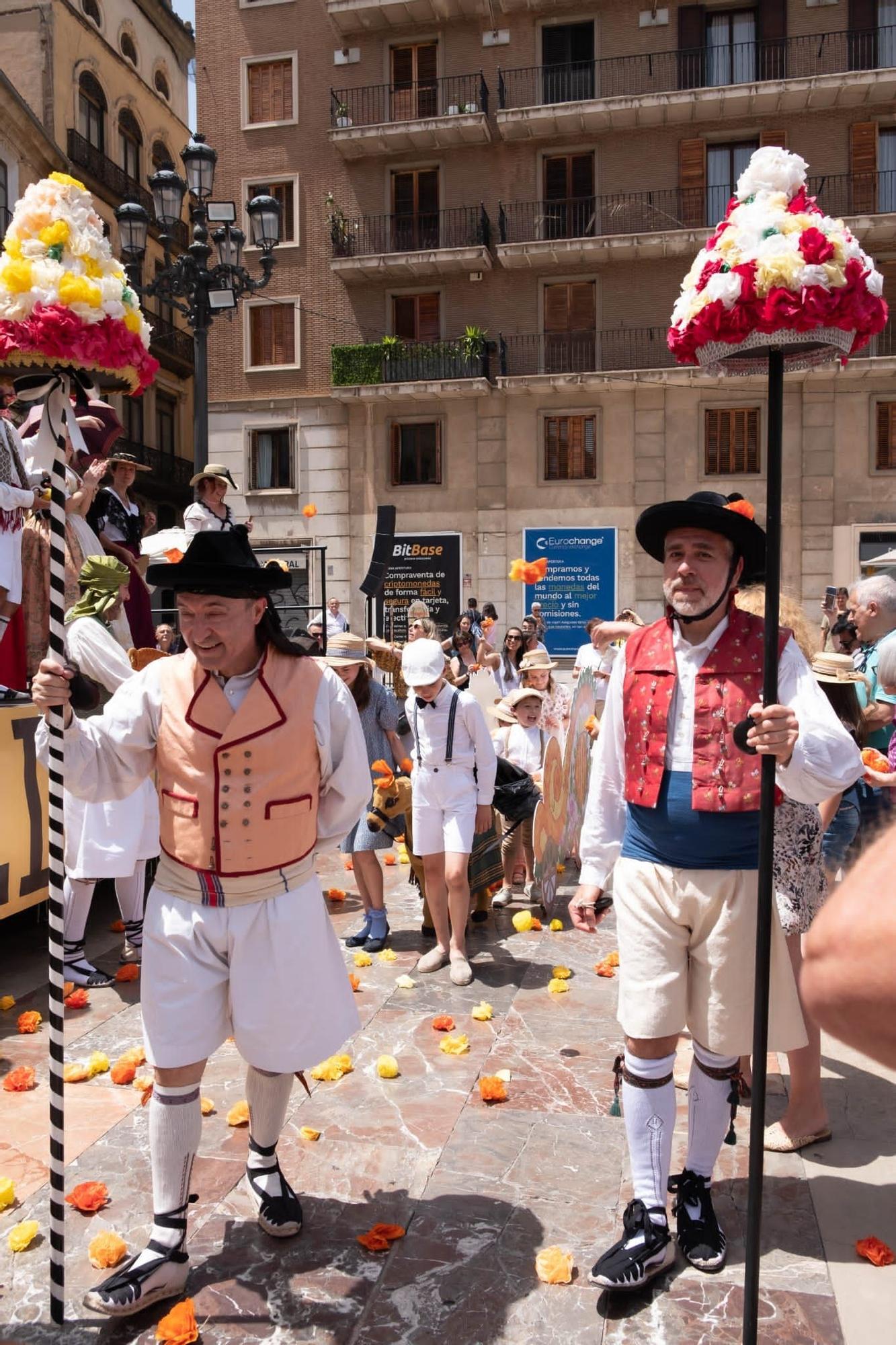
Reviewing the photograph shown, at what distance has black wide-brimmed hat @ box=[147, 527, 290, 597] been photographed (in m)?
3.06

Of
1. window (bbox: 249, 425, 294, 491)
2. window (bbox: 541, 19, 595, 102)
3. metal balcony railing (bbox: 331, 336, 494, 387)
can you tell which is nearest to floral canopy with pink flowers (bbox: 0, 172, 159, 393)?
metal balcony railing (bbox: 331, 336, 494, 387)

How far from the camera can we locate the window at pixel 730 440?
24.1 m

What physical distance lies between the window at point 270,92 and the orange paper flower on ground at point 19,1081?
26.8m

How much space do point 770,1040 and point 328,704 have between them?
1.74 meters

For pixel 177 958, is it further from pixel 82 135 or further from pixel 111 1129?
pixel 82 135

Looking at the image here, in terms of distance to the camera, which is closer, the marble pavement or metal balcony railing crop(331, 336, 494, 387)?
the marble pavement

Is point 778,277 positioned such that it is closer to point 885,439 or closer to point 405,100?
point 885,439

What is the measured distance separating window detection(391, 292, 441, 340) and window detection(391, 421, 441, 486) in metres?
2.32

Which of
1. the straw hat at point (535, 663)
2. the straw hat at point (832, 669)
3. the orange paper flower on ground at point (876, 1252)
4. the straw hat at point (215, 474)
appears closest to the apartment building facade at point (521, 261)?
the straw hat at point (535, 663)

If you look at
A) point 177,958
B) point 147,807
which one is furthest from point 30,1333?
point 147,807

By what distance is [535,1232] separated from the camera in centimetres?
337

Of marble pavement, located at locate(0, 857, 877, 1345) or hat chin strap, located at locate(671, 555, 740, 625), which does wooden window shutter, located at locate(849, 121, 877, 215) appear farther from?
hat chin strap, located at locate(671, 555, 740, 625)

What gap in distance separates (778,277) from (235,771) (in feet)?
6.59

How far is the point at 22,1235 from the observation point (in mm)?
3221
